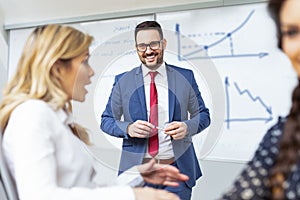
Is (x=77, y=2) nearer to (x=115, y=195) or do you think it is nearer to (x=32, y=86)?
(x=32, y=86)

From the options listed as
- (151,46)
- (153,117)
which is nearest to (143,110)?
(153,117)

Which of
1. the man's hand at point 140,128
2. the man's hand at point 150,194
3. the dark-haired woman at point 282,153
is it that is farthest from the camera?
the man's hand at point 140,128

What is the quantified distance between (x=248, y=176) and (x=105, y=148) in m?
0.28

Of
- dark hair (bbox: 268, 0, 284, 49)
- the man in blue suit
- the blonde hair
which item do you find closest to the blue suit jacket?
the man in blue suit

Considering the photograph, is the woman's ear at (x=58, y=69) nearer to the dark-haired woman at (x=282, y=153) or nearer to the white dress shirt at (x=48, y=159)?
the white dress shirt at (x=48, y=159)

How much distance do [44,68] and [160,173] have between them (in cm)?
28

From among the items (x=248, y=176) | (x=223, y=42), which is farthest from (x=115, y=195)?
(x=223, y=42)

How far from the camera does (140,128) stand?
0.71m

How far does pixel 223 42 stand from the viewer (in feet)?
2.50

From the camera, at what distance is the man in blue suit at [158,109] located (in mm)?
706

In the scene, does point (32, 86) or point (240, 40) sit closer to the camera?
point (32, 86)

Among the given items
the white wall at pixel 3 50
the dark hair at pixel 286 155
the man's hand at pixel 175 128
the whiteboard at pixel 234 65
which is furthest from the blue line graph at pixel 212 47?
the white wall at pixel 3 50

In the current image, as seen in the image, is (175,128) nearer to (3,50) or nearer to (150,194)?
(150,194)

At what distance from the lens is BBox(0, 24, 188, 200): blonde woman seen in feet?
1.91
